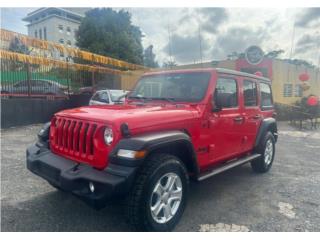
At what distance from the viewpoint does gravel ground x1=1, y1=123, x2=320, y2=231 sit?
3.13 meters

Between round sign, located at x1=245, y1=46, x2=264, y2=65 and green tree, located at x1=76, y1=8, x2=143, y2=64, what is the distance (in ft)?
47.8

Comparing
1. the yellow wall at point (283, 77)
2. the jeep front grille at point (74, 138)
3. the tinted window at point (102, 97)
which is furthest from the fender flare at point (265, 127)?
the yellow wall at point (283, 77)

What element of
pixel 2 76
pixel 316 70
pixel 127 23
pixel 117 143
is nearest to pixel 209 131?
pixel 117 143

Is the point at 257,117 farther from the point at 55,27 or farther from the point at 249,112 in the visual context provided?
the point at 55,27

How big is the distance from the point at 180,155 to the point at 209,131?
2.02 feet

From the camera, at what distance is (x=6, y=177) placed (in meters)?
4.59

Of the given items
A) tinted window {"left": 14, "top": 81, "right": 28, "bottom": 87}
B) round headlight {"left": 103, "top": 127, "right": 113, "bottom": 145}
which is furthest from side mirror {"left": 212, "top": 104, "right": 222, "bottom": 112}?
tinted window {"left": 14, "top": 81, "right": 28, "bottom": 87}

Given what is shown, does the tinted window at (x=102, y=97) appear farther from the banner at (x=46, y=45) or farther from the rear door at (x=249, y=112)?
the rear door at (x=249, y=112)

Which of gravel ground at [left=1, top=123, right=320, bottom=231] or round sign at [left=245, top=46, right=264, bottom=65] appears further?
round sign at [left=245, top=46, right=264, bottom=65]

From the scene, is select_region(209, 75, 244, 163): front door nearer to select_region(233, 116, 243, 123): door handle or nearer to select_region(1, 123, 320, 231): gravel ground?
select_region(233, 116, 243, 123): door handle

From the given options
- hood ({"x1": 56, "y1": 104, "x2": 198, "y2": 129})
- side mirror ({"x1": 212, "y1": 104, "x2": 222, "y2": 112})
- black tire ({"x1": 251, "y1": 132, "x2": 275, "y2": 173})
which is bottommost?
black tire ({"x1": 251, "y1": 132, "x2": 275, "y2": 173})

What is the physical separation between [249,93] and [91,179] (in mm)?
3279

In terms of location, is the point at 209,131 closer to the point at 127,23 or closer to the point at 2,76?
the point at 2,76

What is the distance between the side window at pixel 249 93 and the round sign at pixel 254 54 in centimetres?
1100
